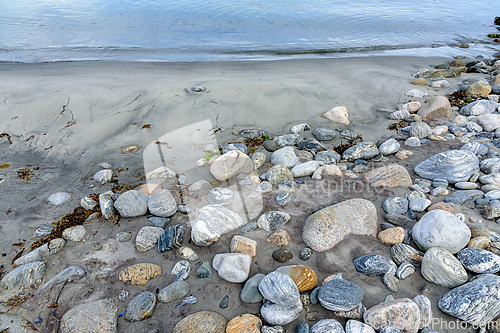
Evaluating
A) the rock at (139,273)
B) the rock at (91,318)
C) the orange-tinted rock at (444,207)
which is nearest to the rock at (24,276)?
the rock at (91,318)

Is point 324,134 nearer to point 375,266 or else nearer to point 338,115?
point 338,115

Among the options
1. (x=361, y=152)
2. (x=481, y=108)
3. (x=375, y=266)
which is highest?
(x=481, y=108)

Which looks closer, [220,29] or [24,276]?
[24,276]

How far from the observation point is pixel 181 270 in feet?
7.89

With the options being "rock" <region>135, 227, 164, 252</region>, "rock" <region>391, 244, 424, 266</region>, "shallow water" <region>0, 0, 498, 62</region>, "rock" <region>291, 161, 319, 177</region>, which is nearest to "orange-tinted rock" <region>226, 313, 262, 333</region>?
"rock" <region>135, 227, 164, 252</region>

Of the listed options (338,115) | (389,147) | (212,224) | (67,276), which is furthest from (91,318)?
(338,115)

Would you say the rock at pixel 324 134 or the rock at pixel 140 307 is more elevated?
the rock at pixel 324 134

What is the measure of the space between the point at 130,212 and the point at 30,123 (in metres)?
3.11

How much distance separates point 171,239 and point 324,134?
2852mm

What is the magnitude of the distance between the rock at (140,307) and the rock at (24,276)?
0.90m

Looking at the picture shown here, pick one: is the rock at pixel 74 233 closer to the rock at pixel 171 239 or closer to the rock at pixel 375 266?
the rock at pixel 171 239

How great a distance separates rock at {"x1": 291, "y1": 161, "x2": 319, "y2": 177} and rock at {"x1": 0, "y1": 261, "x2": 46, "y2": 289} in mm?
2748

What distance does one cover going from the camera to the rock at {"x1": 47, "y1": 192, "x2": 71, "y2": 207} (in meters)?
3.25

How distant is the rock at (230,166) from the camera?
355 cm
